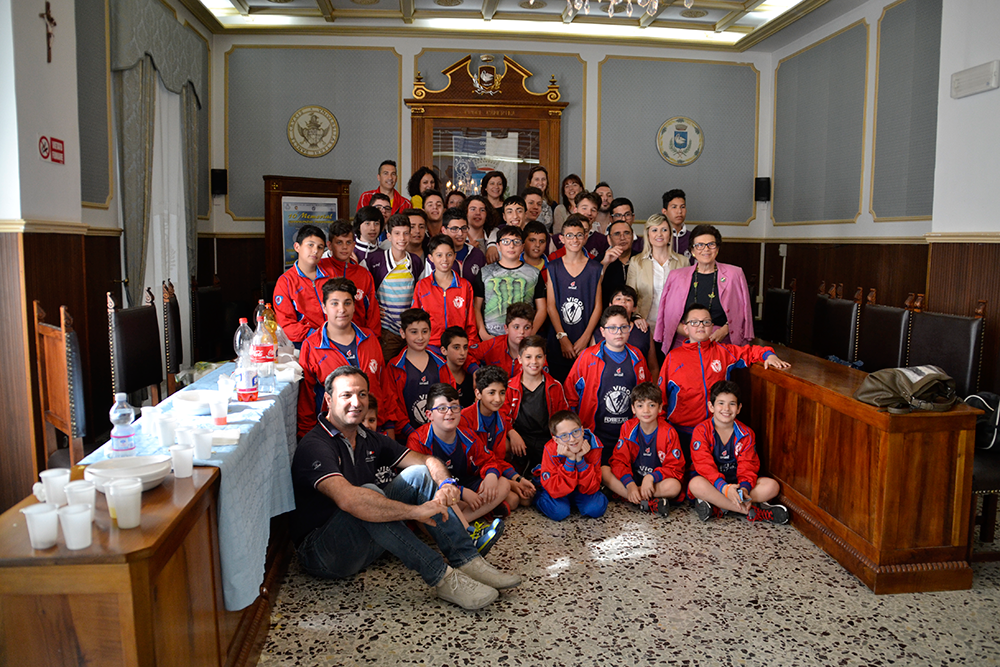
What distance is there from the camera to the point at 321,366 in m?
3.23

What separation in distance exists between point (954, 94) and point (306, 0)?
18.6 feet

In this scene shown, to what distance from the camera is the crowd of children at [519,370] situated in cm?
327

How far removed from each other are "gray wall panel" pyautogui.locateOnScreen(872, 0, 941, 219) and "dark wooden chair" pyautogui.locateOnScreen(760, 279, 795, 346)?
144cm

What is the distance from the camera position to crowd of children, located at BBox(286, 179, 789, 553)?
129 inches

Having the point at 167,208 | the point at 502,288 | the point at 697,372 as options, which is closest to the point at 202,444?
the point at 502,288

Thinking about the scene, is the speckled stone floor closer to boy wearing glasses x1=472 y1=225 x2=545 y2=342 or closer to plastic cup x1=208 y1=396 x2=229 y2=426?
plastic cup x1=208 y1=396 x2=229 y2=426

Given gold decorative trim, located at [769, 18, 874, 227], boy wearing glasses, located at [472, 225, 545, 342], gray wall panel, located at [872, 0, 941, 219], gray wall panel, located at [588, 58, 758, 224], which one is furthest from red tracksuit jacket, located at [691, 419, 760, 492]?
gray wall panel, located at [588, 58, 758, 224]

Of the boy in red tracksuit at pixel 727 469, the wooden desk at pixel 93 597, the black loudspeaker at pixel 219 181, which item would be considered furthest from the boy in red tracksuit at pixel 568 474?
the black loudspeaker at pixel 219 181

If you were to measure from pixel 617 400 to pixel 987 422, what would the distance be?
1679 millimetres

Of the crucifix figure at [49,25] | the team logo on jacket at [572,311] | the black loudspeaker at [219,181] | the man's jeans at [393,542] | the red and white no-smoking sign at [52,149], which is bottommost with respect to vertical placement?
the man's jeans at [393,542]

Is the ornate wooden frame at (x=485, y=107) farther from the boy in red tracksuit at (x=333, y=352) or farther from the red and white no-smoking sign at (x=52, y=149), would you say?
the boy in red tracksuit at (x=333, y=352)

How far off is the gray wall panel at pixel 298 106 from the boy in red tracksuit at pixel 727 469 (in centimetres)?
535

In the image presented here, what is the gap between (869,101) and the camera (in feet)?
20.1

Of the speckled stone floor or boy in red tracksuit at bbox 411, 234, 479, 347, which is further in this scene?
boy in red tracksuit at bbox 411, 234, 479, 347
